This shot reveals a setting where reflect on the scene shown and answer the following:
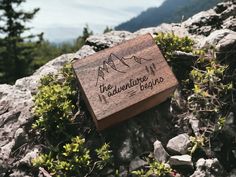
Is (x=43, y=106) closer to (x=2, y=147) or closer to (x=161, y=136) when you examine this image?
(x=2, y=147)

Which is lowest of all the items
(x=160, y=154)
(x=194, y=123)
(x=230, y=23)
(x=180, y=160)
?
(x=180, y=160)

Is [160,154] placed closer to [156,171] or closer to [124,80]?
[156,171]

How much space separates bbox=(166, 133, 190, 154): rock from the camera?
5.95 metres

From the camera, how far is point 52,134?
20.7 feet

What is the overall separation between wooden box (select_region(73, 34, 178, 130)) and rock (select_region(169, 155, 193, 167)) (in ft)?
3.16

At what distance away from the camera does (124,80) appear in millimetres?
6465

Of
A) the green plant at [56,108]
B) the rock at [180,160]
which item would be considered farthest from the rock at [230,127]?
the green plant at [56,108]

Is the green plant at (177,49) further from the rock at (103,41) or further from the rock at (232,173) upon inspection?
the rock at (232,173)

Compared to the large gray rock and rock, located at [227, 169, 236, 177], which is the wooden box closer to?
the large gray rock

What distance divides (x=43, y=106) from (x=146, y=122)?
61.8 inches

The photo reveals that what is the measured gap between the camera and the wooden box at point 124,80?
6156 mm

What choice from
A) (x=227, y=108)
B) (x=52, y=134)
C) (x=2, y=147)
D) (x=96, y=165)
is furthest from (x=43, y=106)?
(x=227, y=108)

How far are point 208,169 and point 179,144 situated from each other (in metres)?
0.56

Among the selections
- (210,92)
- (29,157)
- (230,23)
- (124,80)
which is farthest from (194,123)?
(230,23)
